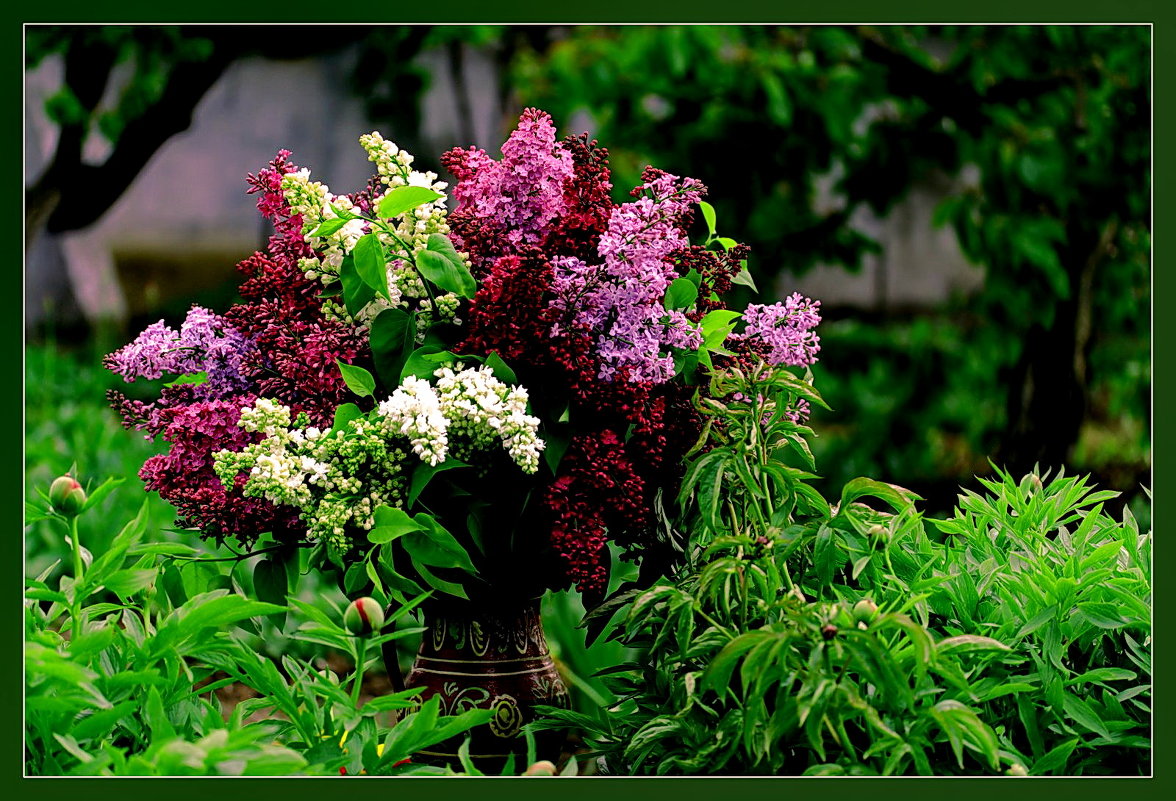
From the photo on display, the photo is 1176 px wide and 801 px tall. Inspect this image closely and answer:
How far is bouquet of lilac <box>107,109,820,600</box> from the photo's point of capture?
1.08 m

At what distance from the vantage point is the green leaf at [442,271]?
1134 millimetres

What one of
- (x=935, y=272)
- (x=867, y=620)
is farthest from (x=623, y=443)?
(x=935, y=272)

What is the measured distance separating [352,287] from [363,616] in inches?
14.1

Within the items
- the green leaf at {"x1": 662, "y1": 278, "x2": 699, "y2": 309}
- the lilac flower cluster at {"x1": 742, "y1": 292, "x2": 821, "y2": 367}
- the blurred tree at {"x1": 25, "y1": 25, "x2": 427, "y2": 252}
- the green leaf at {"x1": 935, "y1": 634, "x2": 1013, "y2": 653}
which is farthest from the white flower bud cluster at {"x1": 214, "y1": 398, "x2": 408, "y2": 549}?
the blurred tree at {"x1": 25, "y1": 25, "x2": 427, "y2": 252}

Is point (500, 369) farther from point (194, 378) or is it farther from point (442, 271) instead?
point (194, 378)

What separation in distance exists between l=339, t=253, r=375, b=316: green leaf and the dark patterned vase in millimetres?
354

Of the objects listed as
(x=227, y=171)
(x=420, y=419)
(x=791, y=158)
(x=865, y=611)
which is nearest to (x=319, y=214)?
(x=420, y=419)

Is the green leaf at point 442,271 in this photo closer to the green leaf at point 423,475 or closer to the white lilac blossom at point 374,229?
the white lilac blossom at point 374,229

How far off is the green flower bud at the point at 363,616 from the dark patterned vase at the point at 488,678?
0.25 m

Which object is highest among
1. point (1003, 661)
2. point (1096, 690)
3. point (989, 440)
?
point (1003, 661)

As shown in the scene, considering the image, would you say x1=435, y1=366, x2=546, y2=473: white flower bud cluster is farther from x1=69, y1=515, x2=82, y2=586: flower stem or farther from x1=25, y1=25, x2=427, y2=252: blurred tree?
x1=25, y1=25, x2=427, y2=252: blurred tree

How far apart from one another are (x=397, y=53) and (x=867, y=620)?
3128mm

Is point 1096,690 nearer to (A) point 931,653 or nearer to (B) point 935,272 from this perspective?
(A) point 931,653

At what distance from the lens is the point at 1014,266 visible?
322cm
